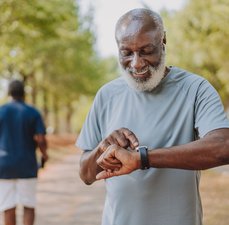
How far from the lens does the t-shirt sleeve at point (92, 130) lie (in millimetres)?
2418

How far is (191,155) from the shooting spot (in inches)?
79.8

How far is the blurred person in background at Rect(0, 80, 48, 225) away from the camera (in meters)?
6.75

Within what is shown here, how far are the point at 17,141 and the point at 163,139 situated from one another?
15.4ft

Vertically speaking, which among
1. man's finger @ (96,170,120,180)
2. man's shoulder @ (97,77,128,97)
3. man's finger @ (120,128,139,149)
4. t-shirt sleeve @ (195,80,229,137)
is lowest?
man's finger @ (96,170,120,180)

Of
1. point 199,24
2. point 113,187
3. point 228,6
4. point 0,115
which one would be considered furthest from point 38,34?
point 113,187

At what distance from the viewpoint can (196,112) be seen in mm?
2234

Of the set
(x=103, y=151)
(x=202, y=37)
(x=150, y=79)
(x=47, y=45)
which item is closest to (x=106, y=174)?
(x=103, y=151)

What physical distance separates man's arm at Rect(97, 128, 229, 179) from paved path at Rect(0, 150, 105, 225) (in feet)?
22.4

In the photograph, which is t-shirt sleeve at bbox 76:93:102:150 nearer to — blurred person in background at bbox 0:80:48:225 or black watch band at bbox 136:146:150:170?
black watch band at bbox 136:146:150:170

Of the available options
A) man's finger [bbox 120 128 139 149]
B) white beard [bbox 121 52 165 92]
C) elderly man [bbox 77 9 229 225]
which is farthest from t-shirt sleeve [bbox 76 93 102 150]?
man's finger [bbox 120 128 139 149]

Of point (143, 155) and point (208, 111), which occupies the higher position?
point (208, 111)

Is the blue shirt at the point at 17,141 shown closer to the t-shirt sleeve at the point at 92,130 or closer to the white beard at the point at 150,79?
the t-shirt sleeve at the point at 92,130

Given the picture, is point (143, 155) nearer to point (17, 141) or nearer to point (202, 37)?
point (17, 141)

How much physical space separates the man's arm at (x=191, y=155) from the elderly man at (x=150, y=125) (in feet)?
0.19
